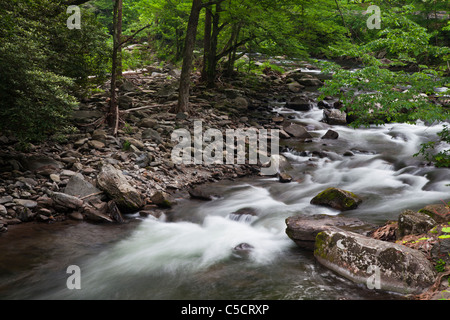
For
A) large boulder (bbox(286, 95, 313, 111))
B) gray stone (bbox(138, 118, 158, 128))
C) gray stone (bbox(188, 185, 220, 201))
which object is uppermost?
large boulder (bbox(286, 95, 313, 111))

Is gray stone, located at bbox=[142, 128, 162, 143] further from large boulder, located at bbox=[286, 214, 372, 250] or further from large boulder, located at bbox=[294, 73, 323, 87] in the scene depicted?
large boulder, located at bbox=[294, 73, 323, 87]

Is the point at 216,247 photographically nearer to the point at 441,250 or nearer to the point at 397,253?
the point at 397,253

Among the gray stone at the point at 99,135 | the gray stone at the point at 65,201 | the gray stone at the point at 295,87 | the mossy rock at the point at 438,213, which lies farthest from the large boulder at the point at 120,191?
the gray stone at the point at 295,87

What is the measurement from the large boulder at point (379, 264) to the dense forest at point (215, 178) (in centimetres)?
1

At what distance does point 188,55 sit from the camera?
11109mm

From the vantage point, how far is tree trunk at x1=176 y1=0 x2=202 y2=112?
10.7 m

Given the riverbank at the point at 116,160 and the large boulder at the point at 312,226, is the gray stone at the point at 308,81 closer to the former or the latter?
the riverbank at the point at 116,160

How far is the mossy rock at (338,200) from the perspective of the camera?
702 cm

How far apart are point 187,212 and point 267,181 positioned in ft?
9.31

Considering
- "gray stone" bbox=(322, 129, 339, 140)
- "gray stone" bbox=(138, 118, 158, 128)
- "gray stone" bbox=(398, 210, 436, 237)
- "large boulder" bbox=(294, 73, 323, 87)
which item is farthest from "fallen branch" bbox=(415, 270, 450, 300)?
"large boulder" bbox=(294, 73, 323, 87)

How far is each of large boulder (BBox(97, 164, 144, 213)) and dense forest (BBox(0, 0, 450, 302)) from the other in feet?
0.11

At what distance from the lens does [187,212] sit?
7.29 meters
